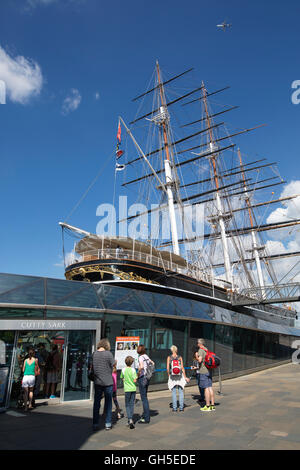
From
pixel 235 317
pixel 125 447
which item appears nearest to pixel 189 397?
pixel 125 447

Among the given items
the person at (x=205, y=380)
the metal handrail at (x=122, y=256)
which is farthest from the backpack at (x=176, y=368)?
the metal handrail at (x=122, y=256)

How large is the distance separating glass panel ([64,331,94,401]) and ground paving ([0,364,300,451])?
52cm

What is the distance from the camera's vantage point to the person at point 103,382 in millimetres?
5680

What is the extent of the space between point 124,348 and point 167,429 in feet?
13.8

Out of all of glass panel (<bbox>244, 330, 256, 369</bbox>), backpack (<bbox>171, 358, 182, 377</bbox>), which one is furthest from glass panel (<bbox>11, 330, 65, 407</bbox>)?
glass panel (<bbox>244, 330, 256, 369</bbox>)

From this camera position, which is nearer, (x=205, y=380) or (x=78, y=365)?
(x=205, y=380)

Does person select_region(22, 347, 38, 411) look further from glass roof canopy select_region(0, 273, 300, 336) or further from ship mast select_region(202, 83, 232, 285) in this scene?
ship mast select_region(202, 83, 232, 285)

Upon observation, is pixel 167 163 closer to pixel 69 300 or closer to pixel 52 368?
pixel 69 300

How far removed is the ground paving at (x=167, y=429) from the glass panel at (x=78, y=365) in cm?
52

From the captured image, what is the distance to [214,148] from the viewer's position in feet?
147

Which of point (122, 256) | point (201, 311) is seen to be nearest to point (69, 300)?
point (201, 311)

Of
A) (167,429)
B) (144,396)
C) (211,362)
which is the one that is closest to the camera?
(167,429)

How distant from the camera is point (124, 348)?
31.9 feet

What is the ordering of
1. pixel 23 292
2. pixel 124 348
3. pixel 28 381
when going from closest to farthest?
pixel 28 381
pixel 23 292
pixel 124 348
